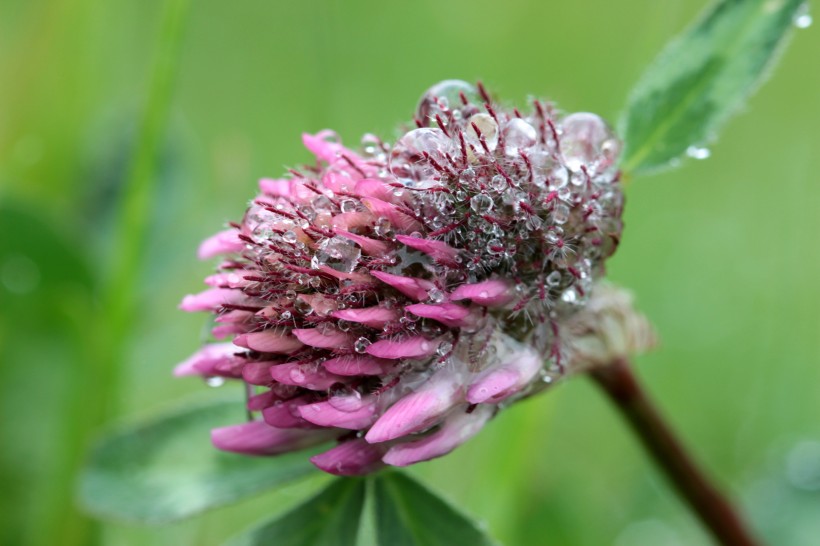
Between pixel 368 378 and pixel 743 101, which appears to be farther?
pixel 743 101

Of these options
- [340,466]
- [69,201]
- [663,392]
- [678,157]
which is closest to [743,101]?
[678,157]

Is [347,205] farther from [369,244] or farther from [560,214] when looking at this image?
[560,214]

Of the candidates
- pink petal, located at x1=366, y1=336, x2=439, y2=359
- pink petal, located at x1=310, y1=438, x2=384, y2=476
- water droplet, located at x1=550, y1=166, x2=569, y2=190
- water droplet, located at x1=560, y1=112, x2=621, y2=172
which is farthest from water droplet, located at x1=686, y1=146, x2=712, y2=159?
pink petal, located at x1=310, y1=438, x2=384, y2=476

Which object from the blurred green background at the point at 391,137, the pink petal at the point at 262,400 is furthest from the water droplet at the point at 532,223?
the blurred green background at the point at 391,137

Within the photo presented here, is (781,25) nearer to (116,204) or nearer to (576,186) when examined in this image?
(576,186)

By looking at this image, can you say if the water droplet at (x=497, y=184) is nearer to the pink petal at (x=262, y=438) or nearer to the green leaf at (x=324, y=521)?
the pink petal at (x=262, y=438)
